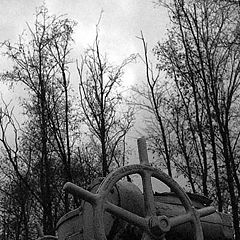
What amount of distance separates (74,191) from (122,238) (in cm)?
112

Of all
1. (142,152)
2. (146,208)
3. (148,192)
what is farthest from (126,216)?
(142,152)

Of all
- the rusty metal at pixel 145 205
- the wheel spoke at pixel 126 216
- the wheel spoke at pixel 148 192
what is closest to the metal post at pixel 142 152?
the rusty metal at pixel 145 205

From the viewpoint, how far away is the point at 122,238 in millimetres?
4949

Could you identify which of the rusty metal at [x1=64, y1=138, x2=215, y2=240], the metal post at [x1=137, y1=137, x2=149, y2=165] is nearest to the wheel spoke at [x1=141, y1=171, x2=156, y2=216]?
the rusty metal at [x1=64, y1=138, x2=215, y2=240]

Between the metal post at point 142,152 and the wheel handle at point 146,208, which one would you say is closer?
the wheel handle at point 146,208

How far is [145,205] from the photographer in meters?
4.60

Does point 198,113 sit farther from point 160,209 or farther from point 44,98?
point 160,209

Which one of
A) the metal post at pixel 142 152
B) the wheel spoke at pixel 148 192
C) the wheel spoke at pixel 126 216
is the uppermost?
the metal post at pixel 142 152

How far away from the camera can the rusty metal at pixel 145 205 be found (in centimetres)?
414

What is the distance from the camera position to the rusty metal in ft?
13.6

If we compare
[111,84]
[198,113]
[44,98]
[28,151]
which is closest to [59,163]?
[28,151]

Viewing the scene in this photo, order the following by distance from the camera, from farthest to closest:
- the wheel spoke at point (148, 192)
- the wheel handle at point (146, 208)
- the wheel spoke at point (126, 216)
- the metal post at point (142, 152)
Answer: the metal post at point (142, 152) → the wheel spoke at point (148, 192) → the wheel spoke at point (126, 216) → the wheel handle at point (146, 208)

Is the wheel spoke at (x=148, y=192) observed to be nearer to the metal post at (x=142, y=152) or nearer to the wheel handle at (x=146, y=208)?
the wheel handle at (x=146, y=208)

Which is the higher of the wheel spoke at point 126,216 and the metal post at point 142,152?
the metal post at point 142,152
